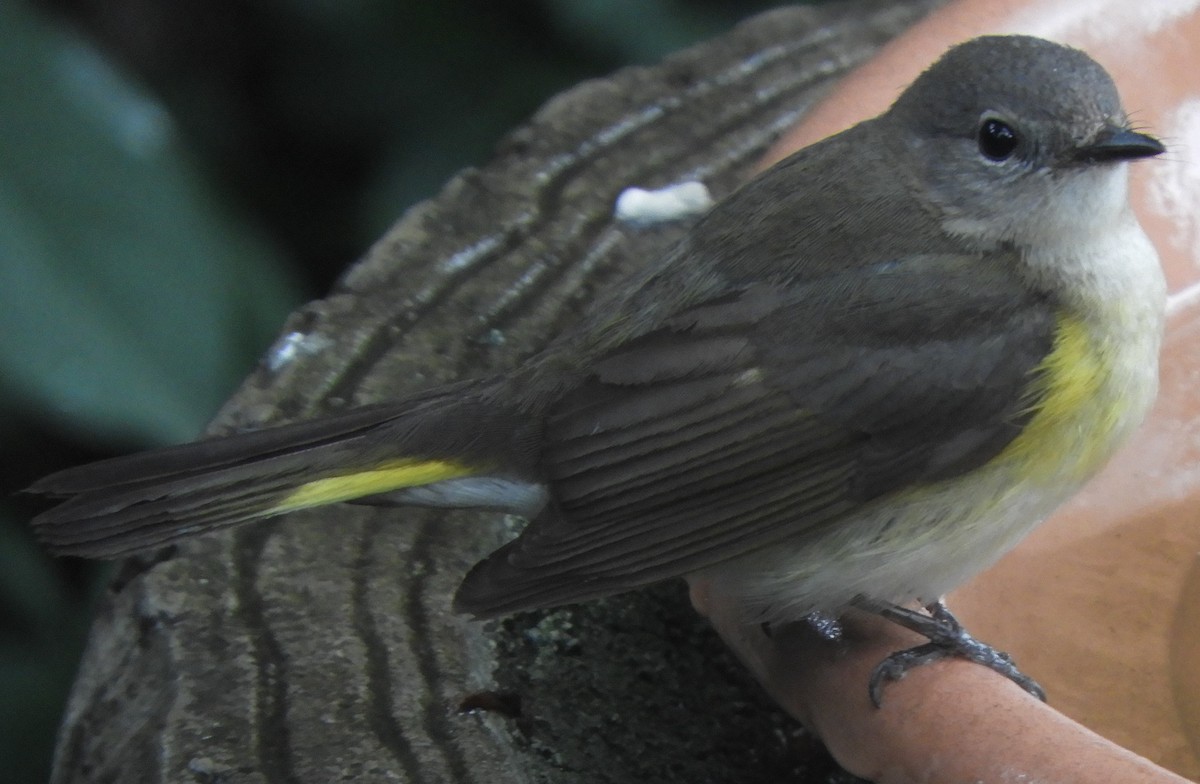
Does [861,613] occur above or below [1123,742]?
above

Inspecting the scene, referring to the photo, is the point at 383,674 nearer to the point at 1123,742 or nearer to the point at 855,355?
the point at 855,355

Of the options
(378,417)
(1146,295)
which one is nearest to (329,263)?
(378,417)

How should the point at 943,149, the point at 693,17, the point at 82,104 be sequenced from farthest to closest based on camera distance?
the point at 693,17, the point at 82,104, the point at 943,149

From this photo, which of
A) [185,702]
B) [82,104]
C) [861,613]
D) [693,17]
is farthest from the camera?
[693,17]

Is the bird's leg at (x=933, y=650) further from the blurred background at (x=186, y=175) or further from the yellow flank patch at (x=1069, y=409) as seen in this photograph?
the blurred background at (x=186, y=175)

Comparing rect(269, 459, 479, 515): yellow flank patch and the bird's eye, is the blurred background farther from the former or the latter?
the bird's eye

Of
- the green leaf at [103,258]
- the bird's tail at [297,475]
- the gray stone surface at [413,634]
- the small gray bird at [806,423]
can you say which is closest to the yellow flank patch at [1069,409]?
the small gray bird at [806,423]
